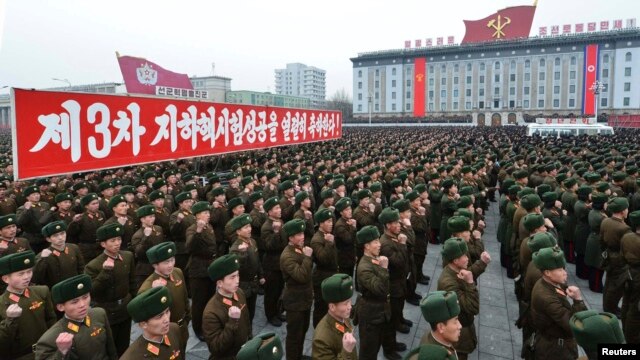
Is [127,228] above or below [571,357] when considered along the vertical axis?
above

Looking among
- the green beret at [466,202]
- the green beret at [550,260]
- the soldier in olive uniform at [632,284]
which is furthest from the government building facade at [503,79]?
the green beret at [550,260]

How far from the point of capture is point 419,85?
78188 millimetres

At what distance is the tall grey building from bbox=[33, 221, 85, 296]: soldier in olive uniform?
531ft

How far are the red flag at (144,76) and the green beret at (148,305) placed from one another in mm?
31543

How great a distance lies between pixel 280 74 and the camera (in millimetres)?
169625

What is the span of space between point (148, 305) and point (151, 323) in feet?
0.58

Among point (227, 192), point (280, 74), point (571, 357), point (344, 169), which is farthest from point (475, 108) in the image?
point (280, 74)

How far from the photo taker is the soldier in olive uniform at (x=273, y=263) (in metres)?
6.61

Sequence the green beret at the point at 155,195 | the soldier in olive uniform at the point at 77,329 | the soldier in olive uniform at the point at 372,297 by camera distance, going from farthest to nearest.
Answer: the green beret at the point at 155,195 → the soldier in olive uniform at the point at 372,297 → the soldier in olive uniform at the point at 77,329

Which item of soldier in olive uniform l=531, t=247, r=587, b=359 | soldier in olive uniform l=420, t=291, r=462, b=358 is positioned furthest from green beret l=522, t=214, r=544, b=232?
soldier in olive uniform l=420, t=291, r=462, b=358

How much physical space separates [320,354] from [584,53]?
258ft

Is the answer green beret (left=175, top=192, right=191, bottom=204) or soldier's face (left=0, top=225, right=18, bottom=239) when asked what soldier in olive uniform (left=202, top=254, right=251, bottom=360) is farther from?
soldier's face (left=0, top=225, right=18, bottom=239)

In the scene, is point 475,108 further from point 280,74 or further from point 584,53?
point 280,74

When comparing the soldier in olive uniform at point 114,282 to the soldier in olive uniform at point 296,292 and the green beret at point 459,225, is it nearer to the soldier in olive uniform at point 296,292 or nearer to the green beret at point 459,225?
the soldier in olive uniform at point 296,292
